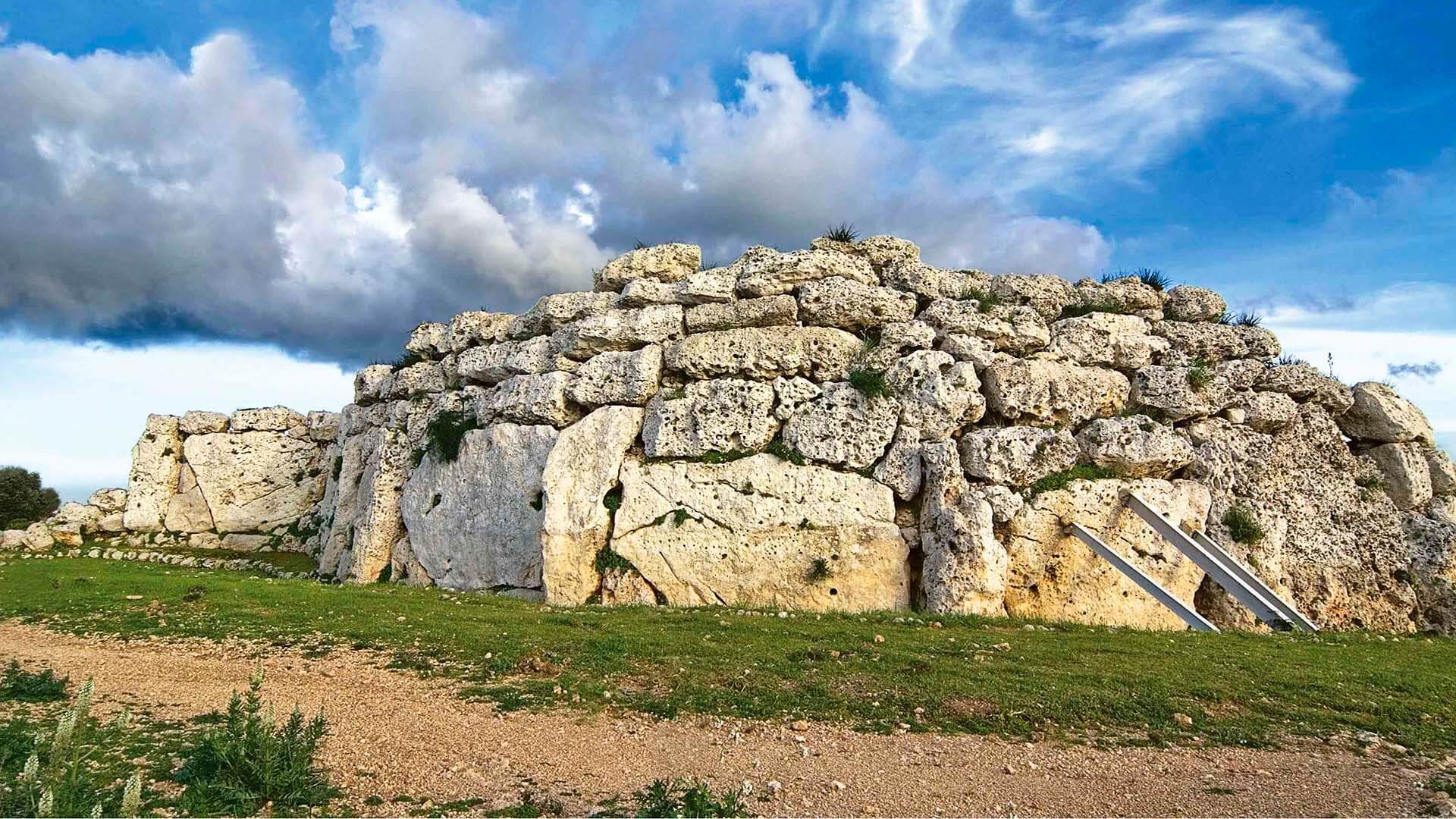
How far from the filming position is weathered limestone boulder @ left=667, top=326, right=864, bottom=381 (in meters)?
17.9

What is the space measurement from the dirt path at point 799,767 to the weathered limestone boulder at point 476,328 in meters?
14.0

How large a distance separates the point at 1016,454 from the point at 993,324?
11.6 ft

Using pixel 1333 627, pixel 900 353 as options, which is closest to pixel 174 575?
pixel 900 353

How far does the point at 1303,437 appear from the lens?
18.4 meters

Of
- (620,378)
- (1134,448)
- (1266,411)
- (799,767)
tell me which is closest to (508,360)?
(620,378)

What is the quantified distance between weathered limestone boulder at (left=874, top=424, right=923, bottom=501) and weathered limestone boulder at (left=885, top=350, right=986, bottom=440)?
0.34 meters

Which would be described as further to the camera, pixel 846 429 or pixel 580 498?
pixel 580 498

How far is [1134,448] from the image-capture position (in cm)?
1669

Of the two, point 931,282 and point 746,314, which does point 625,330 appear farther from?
point 931,282

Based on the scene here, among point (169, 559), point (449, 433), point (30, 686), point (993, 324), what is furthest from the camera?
point (169, 559)

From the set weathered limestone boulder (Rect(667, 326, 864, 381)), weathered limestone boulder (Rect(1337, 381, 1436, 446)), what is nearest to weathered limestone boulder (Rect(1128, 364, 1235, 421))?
weathered limestone boulder (Rect(1337, 381, 1436, 446))

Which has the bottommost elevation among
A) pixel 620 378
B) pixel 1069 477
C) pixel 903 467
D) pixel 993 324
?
pixel 1069 477

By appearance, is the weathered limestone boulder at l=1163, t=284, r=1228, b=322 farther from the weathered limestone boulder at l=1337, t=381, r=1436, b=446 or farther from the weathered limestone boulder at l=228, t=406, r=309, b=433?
the weathered limestone boulder at l=228, t=406, r=309, b=433

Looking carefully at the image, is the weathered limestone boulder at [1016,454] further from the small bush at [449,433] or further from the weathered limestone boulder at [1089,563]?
the small bush at [449,433]
